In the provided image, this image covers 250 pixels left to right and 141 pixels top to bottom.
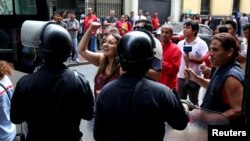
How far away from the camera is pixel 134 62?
2.17m

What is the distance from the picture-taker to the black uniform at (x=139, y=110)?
212cm

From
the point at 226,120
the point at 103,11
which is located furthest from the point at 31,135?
the point at 103,11

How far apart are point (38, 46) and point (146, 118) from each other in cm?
90

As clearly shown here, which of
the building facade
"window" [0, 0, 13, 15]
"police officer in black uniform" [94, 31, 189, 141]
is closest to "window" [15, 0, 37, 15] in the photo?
"window" [0, 0, 13, 15]

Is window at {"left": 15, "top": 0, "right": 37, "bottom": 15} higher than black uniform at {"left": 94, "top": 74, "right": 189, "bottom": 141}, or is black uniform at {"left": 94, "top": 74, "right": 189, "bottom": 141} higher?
window at {"left": 15, "top": 0, "right": 37, "bottom": 15}

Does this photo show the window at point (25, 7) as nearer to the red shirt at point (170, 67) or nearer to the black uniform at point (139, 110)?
the red shirt at point (170, 67)

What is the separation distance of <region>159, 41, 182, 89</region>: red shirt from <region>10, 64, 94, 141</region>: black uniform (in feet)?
6.85

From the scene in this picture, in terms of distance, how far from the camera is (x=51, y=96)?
2.40 metres

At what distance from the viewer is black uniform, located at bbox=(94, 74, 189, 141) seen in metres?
2.12

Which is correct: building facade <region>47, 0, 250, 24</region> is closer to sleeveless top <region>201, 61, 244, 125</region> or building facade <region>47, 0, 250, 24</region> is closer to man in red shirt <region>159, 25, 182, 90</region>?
man in red shirt <region>159, 25, 182, 90</region>

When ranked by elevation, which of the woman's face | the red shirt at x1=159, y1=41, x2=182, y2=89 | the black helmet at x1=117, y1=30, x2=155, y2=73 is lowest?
the red shirt at x1=159, y1=41, x2=182, y2=89

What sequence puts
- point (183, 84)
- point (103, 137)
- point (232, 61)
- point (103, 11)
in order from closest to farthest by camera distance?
point (103, 137) → point (232, 61) → point (183, 84) → point (103, 11)

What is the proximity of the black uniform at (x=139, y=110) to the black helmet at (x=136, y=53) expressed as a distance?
55mm

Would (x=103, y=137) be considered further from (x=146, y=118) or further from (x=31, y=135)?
(x=31, y=135)
